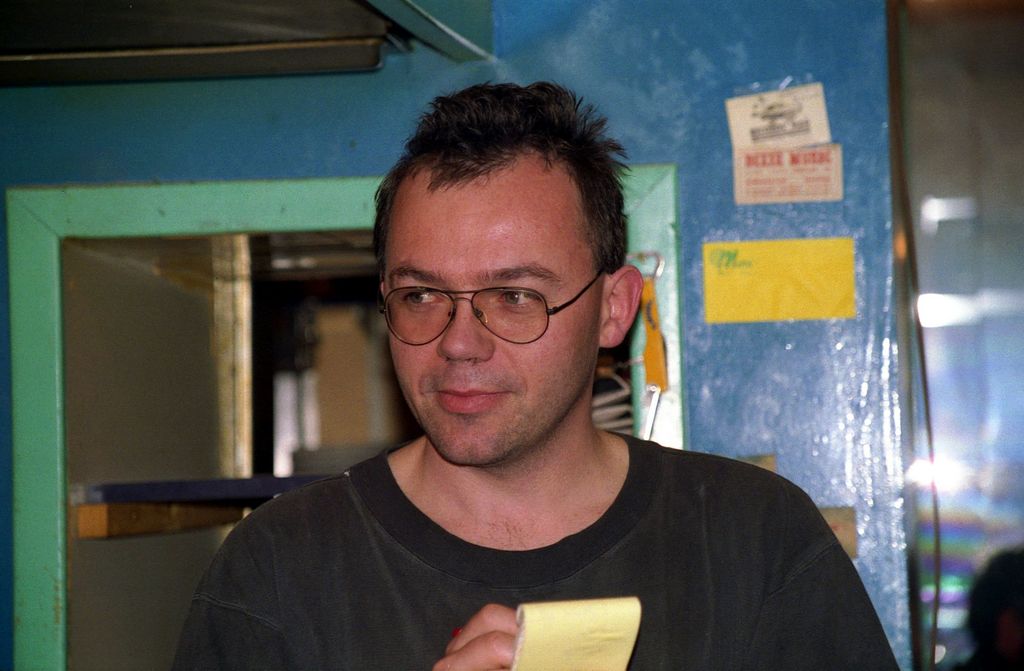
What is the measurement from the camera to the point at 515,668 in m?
1.11

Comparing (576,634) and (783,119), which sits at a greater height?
(783,119)

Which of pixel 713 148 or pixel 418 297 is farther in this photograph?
pixel 713 148

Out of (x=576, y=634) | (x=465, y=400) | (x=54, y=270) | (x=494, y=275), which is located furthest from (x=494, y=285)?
(x=54, y=270)

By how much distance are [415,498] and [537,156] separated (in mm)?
523

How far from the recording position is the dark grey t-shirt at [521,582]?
1448mm

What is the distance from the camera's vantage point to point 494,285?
1.47m

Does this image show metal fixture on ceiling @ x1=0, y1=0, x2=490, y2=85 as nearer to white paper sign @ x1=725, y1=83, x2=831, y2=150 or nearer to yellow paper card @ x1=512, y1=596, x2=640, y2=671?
white paper sign @ x1=725, y1=83, x2=831, y2=150

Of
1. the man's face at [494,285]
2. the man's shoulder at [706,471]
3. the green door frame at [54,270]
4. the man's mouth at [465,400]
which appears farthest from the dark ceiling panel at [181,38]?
the man's shoulder at [706,471]

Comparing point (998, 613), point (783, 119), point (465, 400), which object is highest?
point (783, 119)

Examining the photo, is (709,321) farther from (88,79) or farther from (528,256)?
(88,79)

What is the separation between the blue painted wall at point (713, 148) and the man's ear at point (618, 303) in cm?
26

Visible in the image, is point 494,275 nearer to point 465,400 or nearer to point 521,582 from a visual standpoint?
point 465,400

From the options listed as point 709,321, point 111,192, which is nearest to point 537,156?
point 709,321

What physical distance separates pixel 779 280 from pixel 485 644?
3.25 ft
